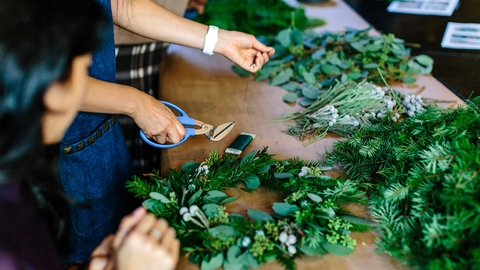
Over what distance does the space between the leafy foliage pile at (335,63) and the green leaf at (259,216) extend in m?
0.57

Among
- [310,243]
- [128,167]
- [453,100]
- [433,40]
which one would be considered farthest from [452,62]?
[128,167]

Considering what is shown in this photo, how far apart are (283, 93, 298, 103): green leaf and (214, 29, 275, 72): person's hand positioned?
14cm

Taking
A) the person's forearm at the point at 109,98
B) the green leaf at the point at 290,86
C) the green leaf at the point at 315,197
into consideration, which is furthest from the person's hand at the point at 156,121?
the green leaf at the point at 290,86

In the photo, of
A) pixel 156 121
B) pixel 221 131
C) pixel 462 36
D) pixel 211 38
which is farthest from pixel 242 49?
pixel 462 36

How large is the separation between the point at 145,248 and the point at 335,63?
103cm

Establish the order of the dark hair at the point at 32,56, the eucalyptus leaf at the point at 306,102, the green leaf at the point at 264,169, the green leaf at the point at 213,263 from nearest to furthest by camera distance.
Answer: the dark hair at the point at 32,56 → the green leaf at the point at 213,263 → the green leaf at the point at 264,169 → the eucalyptus leaf at the point at 306,102

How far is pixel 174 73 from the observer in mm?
1487

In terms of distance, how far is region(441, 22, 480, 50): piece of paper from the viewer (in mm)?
1475

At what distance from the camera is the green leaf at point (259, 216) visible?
0.77 m

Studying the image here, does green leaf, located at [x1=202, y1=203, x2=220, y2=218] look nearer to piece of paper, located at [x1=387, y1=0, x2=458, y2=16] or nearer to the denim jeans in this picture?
the denim jeans

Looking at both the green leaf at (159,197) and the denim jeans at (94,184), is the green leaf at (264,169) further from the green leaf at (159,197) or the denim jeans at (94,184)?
the denim jeans at (94,184)

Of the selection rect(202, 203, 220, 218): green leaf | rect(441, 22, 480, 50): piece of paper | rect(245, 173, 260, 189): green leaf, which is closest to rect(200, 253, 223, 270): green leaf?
rect(202, 203, 220, 218): green leaf

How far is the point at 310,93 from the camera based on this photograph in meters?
1.28

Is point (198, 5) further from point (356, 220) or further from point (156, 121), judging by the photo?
point (356, 220)
